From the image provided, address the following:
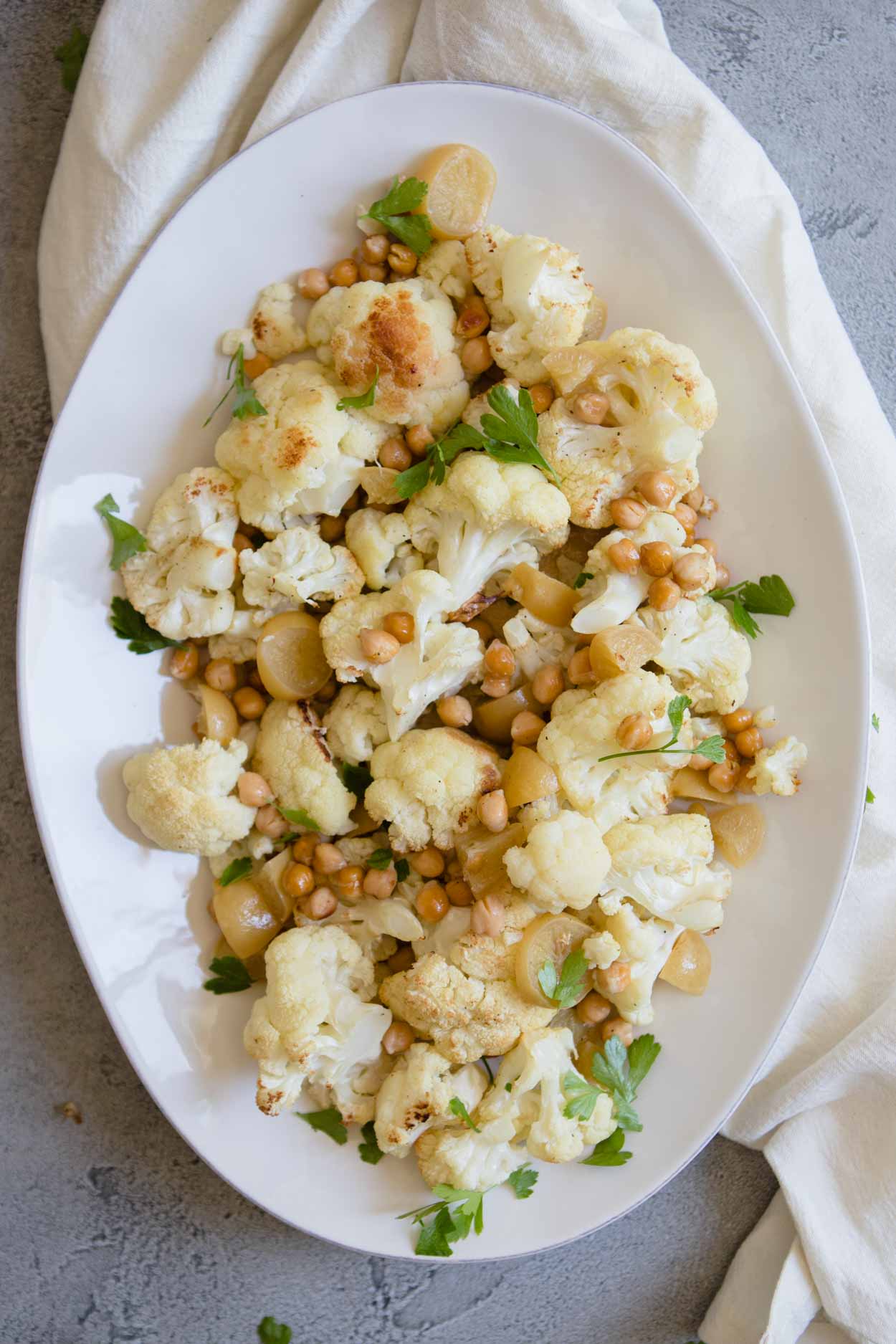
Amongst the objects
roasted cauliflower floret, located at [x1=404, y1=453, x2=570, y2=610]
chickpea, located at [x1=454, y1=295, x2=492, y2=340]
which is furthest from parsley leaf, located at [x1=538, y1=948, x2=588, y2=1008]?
chickpea, located at [x1=454, y1=295, x2=492, y2=340]

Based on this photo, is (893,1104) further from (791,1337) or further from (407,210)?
(407,210)

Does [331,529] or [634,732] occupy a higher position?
[634,732]

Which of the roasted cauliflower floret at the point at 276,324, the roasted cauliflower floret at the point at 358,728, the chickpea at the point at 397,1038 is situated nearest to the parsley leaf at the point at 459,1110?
the chickpea at the point at 397,1038

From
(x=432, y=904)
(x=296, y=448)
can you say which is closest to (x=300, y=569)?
(x=296, y=448)

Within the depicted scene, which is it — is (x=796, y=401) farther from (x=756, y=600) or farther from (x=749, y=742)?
(x=749, y=742)

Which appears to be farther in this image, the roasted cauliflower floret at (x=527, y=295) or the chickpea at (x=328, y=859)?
the chickpea at (x=328, y=859)

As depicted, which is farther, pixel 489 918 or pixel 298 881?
pixel 298 881

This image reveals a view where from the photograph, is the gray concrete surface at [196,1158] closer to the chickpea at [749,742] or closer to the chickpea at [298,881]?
the chickpea at [298,881]
